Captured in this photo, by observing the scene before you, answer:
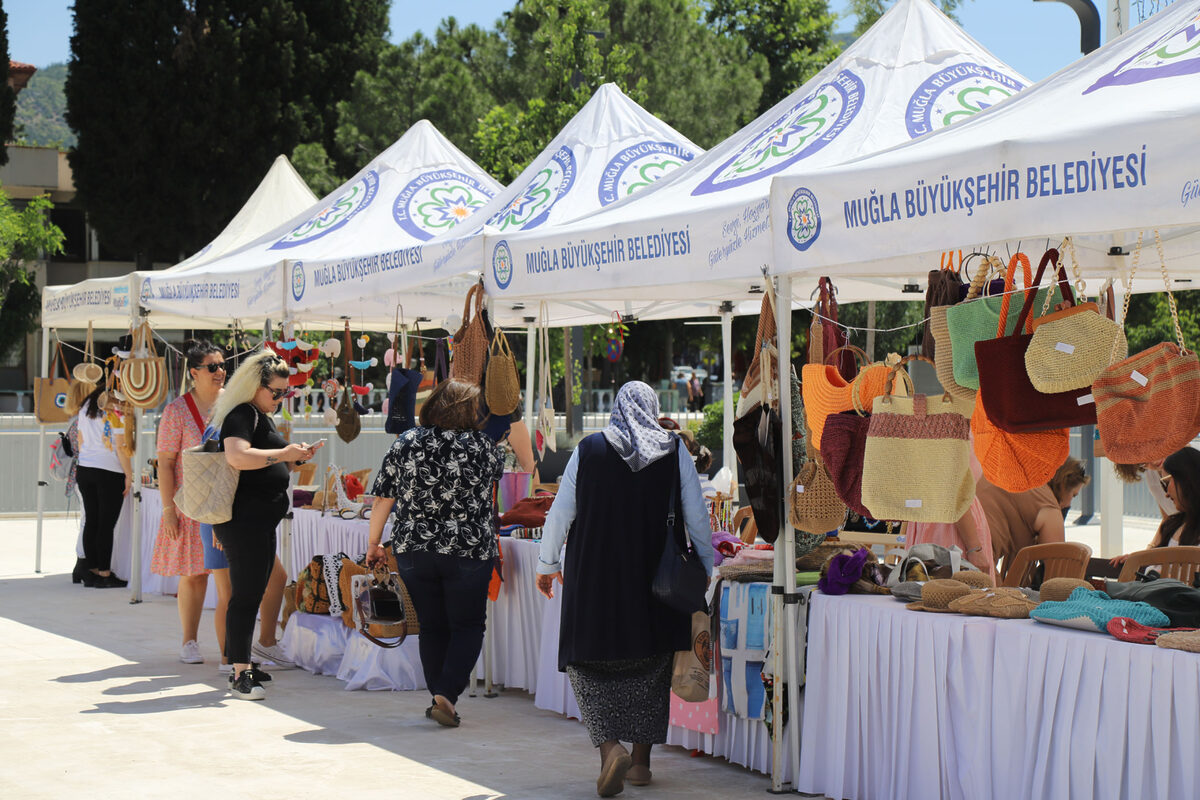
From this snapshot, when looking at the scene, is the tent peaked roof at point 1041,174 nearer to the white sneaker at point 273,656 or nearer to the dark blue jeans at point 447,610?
the dark blue jeans at point 447,610

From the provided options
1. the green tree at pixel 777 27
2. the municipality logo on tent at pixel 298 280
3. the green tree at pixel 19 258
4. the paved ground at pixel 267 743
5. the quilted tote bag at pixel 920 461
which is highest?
the green tree at pixel 777 27

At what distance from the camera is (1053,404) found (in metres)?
4.17

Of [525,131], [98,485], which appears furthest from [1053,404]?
[525,131]

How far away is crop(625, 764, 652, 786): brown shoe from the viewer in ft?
16.4

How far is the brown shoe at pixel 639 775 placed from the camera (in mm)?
4988

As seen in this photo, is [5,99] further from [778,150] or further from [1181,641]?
[1181,641]

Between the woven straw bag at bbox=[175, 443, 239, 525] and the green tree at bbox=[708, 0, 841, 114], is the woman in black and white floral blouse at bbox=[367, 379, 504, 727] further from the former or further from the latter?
the green tree at bbox=[708, 0, 841, 114]

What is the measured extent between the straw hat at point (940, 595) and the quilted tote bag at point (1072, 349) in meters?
0.81

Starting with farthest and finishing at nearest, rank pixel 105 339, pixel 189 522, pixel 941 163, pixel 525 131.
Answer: pixel 105 339 → pixel 525 131 → pixel 189 522 → pixel 941 163

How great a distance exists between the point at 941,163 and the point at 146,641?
6.01 meters

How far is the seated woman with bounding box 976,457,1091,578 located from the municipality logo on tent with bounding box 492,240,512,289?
2427 millimetres

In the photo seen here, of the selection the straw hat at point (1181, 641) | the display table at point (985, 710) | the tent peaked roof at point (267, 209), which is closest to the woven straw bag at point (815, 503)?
the display table at point (985, 710)

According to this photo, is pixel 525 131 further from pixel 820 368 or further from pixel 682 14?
pixel 820 368

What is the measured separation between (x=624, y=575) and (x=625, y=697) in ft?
1.49
